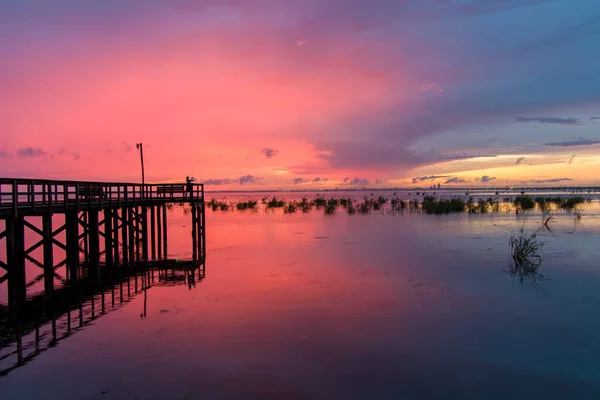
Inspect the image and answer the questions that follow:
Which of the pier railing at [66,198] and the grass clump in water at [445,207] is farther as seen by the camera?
the grass clump in water at [445,207]

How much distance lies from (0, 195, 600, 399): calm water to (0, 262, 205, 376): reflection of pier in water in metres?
0.43

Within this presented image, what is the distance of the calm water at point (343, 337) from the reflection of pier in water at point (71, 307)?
0.43 meters

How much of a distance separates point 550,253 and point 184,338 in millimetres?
20638

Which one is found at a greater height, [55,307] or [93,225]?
[93,225]

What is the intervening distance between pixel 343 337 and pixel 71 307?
976 cm

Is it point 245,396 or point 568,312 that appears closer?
point 245,396

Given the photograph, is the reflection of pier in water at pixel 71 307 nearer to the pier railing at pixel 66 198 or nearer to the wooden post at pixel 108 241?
the wooden post at pixel 108 241

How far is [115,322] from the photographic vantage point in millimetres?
12492

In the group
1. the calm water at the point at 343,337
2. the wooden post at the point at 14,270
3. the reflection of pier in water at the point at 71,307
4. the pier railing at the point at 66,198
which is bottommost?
the calm water at the point at 343,337

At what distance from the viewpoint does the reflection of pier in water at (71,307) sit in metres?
10.6

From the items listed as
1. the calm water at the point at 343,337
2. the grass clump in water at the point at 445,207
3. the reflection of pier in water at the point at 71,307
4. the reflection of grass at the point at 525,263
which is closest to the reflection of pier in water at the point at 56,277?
the reflection of pier in water at the point at 71,307

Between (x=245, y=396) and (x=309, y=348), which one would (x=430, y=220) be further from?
(x=245, y=396)

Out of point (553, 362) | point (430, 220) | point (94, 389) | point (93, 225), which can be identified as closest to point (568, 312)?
point (553, 362)

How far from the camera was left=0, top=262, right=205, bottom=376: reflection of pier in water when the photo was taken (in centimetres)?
1064
